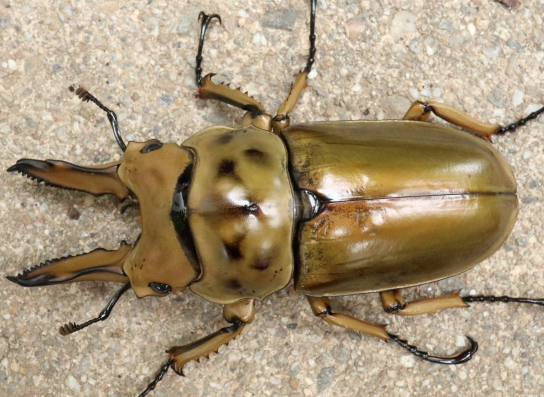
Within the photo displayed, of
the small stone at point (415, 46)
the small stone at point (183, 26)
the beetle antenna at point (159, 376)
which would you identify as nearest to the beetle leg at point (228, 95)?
the small stone at point (183, 26)

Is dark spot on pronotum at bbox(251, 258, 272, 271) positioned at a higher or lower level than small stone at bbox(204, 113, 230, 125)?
lower

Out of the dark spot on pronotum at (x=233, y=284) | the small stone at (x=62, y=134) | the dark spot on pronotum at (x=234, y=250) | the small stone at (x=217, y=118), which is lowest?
the dark spot on pronotum at (x=233, y=284)

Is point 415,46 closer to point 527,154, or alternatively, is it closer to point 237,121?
point 527,154

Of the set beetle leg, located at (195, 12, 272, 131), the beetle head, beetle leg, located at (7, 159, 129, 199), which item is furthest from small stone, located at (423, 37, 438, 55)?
beetle leg, located at (7, 159, 129, 199)

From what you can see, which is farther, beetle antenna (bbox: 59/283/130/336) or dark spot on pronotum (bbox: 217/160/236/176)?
beetle antenna (bbox: 59/283/130/336)

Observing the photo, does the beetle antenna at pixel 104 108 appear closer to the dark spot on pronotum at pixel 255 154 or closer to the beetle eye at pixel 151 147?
the beetle eye at pixel 151 147

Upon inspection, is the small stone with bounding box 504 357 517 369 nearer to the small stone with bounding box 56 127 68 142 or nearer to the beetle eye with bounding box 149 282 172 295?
the beetle eye with bounding box 149 282 172 295
